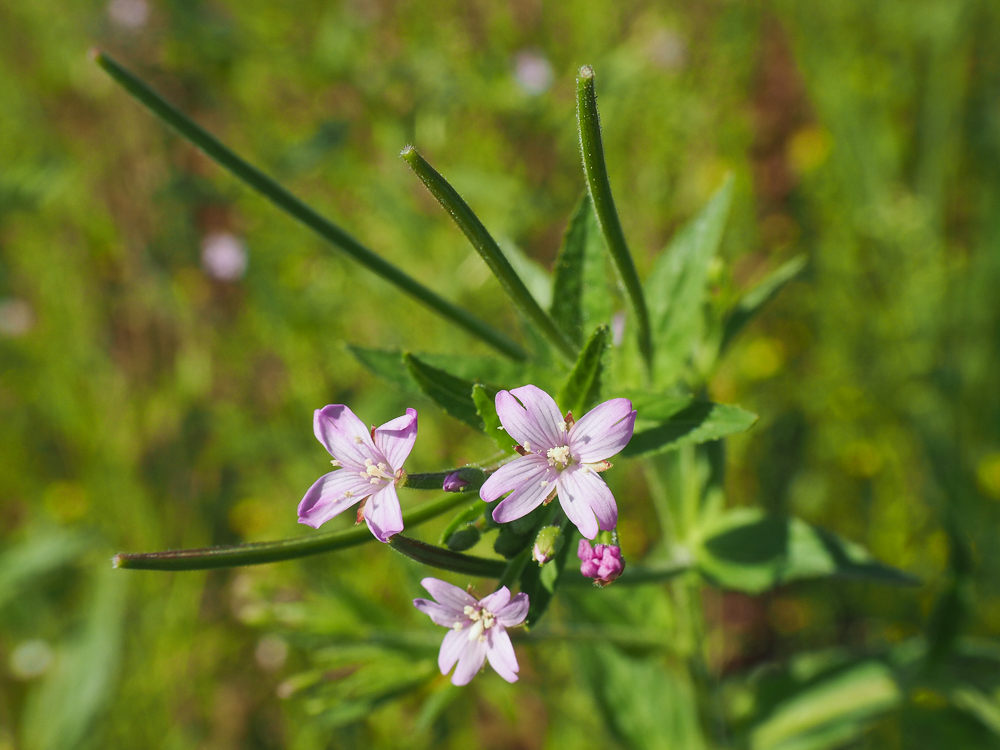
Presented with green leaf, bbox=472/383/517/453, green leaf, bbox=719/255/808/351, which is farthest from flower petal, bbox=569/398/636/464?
green leaf, bbox=719/255/808/351

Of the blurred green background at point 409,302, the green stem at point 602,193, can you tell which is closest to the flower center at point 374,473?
the green stem at point 602,193

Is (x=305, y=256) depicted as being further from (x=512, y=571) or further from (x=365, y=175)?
(x=512, y=571)

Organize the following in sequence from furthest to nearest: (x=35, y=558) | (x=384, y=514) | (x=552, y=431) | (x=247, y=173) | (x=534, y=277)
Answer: (x=35, y=558) → (x=534, y=277) → (x=247, y=173) → (x=552, y=431) → (x=384, y=514)

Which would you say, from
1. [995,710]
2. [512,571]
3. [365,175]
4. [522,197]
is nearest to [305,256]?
[365,175]

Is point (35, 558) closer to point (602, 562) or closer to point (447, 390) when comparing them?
point (447, 390)

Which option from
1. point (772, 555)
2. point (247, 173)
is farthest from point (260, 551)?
point (772, 555)

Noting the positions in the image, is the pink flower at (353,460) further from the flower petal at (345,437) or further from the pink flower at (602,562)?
the pink flower at (602,562)
